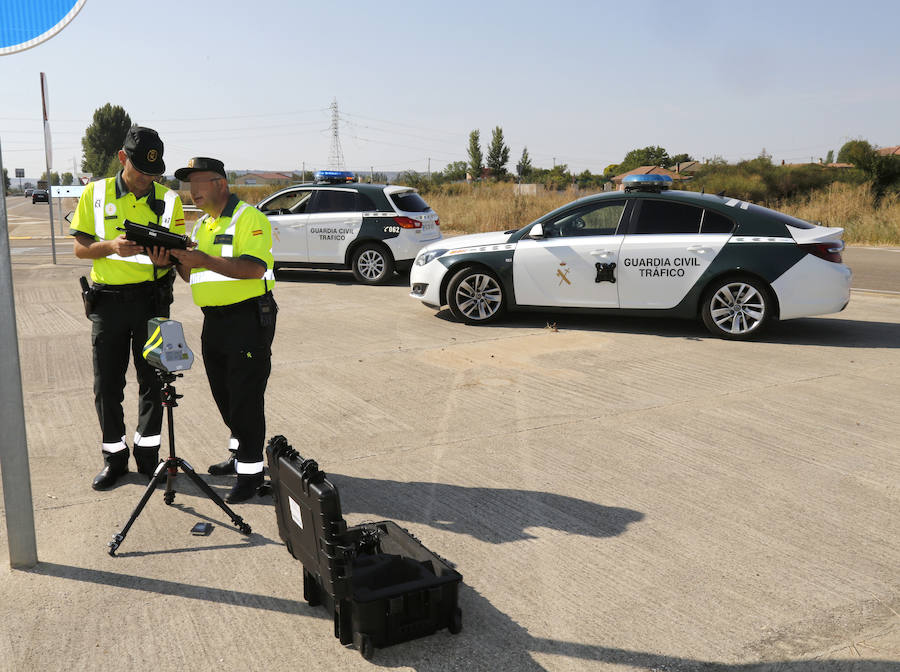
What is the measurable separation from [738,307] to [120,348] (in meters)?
6.17

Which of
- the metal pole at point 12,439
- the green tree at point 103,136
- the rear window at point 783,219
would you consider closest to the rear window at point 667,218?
the rear window at point 783,219

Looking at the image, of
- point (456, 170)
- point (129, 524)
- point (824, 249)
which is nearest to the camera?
point (129, 524)

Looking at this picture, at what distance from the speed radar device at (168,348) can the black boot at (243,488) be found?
2.47 ft

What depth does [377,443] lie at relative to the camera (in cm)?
519

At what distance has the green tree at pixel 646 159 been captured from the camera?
71.7 meters

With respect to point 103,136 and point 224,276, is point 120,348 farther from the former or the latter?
point 103,136

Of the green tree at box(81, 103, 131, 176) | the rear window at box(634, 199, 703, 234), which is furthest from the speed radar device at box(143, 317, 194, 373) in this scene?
the green tree at box(81, 103, 131, 176)

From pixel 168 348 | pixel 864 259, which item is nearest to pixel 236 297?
pixel 168 348

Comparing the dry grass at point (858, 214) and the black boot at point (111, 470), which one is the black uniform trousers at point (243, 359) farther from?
the dry grass at point (858, 214)

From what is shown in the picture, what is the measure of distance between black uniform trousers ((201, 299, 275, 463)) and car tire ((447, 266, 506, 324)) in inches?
200

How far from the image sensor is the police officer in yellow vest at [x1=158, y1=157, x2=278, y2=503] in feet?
13.1

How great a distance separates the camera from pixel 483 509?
4.17 m

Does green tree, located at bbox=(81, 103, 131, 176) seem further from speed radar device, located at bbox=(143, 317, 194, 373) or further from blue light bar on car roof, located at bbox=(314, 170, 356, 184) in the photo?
speed radar device, located at bbox=(143, 317, 194, 373)

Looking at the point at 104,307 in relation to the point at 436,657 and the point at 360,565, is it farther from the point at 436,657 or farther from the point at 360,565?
the point at 436,657
